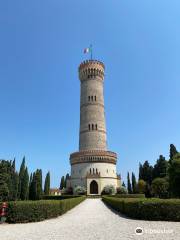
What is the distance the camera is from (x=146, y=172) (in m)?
72.2

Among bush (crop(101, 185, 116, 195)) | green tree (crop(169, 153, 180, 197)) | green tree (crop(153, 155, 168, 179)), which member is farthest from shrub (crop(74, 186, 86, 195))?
green tree (crop(169, 153, 180, 197))

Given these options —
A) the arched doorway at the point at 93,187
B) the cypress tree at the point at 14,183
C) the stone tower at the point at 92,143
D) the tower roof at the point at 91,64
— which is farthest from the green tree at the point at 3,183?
the tower roof at the point at 91,64

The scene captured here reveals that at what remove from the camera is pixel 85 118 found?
201 feet

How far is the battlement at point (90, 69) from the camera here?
211 ft

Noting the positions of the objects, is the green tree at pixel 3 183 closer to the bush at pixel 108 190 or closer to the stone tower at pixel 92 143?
the stone tower at pixel 92 143

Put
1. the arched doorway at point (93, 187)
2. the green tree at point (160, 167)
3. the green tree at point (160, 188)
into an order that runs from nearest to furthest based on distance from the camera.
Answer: the green tree at point (160, 188), the arched doorway at point (93, 187), the green tree at point (160, 167)

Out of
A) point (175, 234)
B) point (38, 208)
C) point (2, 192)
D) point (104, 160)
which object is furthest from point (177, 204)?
point (104, 160)

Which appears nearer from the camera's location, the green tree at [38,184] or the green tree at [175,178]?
the green tree at [175,178]

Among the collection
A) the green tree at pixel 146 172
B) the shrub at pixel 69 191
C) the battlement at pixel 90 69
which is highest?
the battlement at pixel 90 69

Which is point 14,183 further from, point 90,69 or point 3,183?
point 90,69

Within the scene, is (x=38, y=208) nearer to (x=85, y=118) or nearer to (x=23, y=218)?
(x=23, y=218)

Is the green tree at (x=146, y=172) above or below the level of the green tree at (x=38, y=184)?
above

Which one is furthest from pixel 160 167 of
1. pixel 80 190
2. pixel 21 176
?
pixel 21 176

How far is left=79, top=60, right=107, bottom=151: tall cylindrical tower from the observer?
2349 inches
